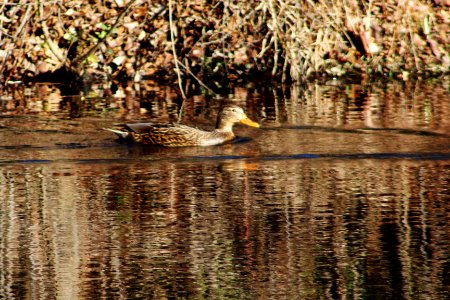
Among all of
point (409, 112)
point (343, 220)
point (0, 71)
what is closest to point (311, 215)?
point (343, 220)

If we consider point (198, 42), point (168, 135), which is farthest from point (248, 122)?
point (198, 42)

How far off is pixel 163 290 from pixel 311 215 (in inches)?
92.0

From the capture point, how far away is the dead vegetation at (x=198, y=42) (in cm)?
2055

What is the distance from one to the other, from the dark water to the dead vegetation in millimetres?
4626

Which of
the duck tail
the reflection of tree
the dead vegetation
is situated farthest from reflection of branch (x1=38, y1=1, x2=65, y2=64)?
the reflection of tree

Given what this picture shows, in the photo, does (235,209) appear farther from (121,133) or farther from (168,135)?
(121,133)

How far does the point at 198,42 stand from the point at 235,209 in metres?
11.6

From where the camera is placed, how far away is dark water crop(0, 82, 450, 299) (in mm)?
7414

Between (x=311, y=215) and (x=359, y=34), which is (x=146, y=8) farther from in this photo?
(x=311, y=215)

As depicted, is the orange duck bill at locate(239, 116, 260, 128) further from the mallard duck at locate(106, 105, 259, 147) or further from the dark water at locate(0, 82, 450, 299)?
the mallard duck at locate(106, 105, 259, 147)

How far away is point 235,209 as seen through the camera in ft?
31.2

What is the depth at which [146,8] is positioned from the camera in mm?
21500

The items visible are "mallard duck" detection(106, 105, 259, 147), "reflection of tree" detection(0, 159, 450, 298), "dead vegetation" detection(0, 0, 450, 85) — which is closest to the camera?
"reflection of tree" detection(0, 159, 450, 298)

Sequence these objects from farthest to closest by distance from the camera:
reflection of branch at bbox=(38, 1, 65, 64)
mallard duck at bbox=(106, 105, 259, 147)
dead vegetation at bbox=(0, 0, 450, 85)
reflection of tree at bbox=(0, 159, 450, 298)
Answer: reflection of branch at bbox=(38, 1, 65, 64), dead vegetation at bbox=(0, 0, 450, 85), mallard duck at bbox=(106, 105, 259, 147), reflection of tree at bbox=(0, 159, 450, 298)
